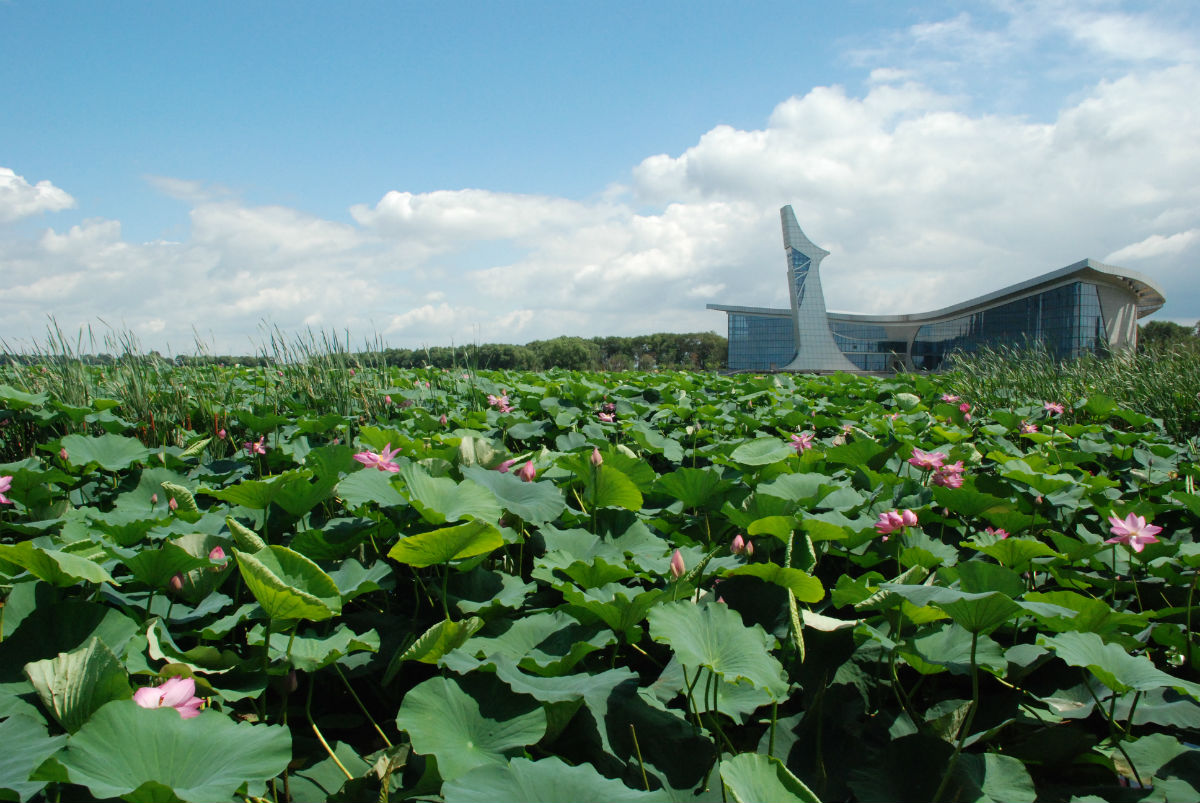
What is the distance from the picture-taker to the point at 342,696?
1444 millimetres

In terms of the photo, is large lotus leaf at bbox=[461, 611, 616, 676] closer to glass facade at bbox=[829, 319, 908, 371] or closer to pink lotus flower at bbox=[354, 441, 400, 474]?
pink lotus flower at bbox=[354, 441, 400, 474]

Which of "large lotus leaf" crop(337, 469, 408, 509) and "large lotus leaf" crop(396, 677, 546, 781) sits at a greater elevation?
"large lotus leaf" crop(337, 469, 408, 509)

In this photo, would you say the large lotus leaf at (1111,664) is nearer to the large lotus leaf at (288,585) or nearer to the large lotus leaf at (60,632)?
the large lotus leaf at (288,585)

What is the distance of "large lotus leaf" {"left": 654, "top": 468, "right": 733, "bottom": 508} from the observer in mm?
1952

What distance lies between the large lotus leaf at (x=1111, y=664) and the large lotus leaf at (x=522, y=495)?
107 cm

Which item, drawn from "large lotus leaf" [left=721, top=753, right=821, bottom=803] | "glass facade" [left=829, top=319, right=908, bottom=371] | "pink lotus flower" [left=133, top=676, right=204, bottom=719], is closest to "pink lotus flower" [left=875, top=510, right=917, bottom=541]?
"large lotus leaf" [left=721, top=753, right=821, bottom=803]

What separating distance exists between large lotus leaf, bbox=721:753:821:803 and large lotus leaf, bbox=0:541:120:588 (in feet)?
3.80

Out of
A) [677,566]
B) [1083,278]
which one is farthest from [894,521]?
[1083,278]

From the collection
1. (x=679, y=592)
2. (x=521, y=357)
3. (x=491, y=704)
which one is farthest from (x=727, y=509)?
(x=521, y=357)

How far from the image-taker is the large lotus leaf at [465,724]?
105cm

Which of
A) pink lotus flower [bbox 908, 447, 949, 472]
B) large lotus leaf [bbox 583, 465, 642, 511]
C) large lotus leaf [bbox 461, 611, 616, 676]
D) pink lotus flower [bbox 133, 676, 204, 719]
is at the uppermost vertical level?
large lotus leaf [bbox 583, 465, 642, 511]

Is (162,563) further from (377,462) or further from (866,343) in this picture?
(866,343)

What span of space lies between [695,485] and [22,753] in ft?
5.12

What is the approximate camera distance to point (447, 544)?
1.34 meters
